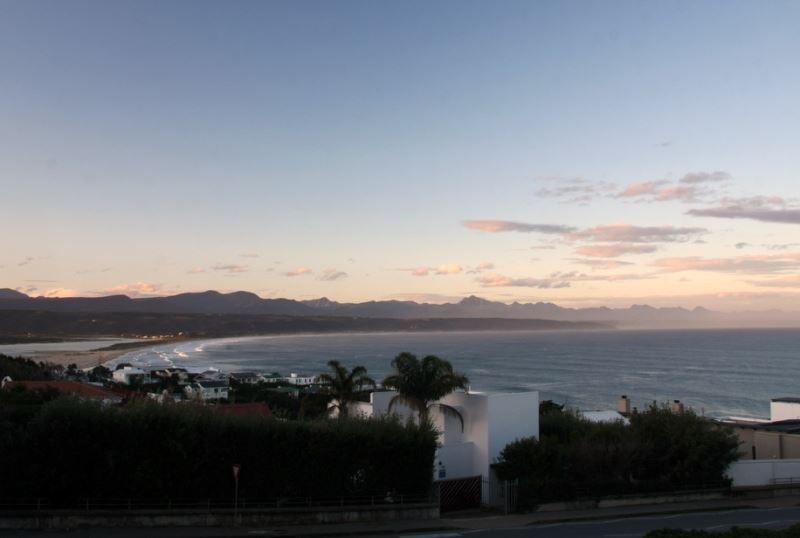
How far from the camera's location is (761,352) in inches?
7387

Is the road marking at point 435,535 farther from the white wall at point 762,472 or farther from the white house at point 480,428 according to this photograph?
the white wall at point 762,472

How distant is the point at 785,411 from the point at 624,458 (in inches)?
891

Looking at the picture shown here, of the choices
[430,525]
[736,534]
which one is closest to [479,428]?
[430,525]

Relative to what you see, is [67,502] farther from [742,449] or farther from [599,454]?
[742,449]

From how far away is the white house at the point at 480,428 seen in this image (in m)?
25.5

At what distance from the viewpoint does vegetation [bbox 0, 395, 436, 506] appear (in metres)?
19.0

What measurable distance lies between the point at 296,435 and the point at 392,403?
22.4 ft

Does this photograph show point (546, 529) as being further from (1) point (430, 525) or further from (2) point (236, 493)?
(2) point (236, 493)

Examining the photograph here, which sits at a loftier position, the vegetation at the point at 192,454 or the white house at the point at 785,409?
the vegetation at the point at 192,454

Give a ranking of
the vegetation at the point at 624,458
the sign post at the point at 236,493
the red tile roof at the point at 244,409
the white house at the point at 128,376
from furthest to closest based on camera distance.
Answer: the white house at the point at 128,376, the vegetation at the point at 624,458, the red tile roof at the point at 244,409, the sign post at the point at 236,493

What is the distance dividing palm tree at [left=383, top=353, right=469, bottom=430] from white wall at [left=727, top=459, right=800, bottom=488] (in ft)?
33.9

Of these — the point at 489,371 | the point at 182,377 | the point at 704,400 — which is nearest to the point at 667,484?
the point at 704,400

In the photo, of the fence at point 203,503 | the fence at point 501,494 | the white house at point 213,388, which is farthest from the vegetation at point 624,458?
the white house at point 213,388

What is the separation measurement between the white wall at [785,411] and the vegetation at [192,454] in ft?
95.4
